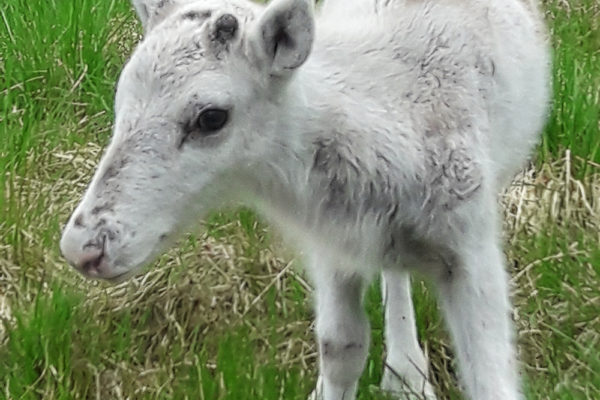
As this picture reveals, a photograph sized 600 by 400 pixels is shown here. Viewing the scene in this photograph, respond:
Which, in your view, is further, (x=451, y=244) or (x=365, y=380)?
(x=365, y=380)

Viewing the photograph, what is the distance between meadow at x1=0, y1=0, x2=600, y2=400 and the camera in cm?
414

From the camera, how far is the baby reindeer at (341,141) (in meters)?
3.11

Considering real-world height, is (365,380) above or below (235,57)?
below

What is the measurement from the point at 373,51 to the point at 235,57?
19.9 inches

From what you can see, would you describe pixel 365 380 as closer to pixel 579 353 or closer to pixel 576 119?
pixel 579 353

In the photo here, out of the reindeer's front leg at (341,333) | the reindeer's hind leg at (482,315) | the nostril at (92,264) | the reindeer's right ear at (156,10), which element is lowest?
the reindeer's front leg at (341,333)

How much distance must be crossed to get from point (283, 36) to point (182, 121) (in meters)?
0.31

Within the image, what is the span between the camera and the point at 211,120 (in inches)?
124

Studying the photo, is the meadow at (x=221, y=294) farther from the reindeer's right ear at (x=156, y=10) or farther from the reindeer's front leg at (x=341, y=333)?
the reindeer's right ear at (x=156, y=10)

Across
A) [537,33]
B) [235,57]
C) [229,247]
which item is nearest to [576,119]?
[537,33]

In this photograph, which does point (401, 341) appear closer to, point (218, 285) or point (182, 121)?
point (218, 285)

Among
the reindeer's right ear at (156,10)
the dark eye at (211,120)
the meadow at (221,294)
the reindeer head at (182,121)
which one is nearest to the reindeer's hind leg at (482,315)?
the meadow at (221,294)

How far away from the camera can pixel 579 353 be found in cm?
417

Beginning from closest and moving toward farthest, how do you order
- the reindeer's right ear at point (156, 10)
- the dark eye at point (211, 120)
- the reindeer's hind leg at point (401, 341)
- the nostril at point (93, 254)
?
the nostril at point (93, 254)
the dark eye at point (211, 120)
the reindeer's right ear at point (156, 10)
the reindeer's hind leg at point (401, 341)
